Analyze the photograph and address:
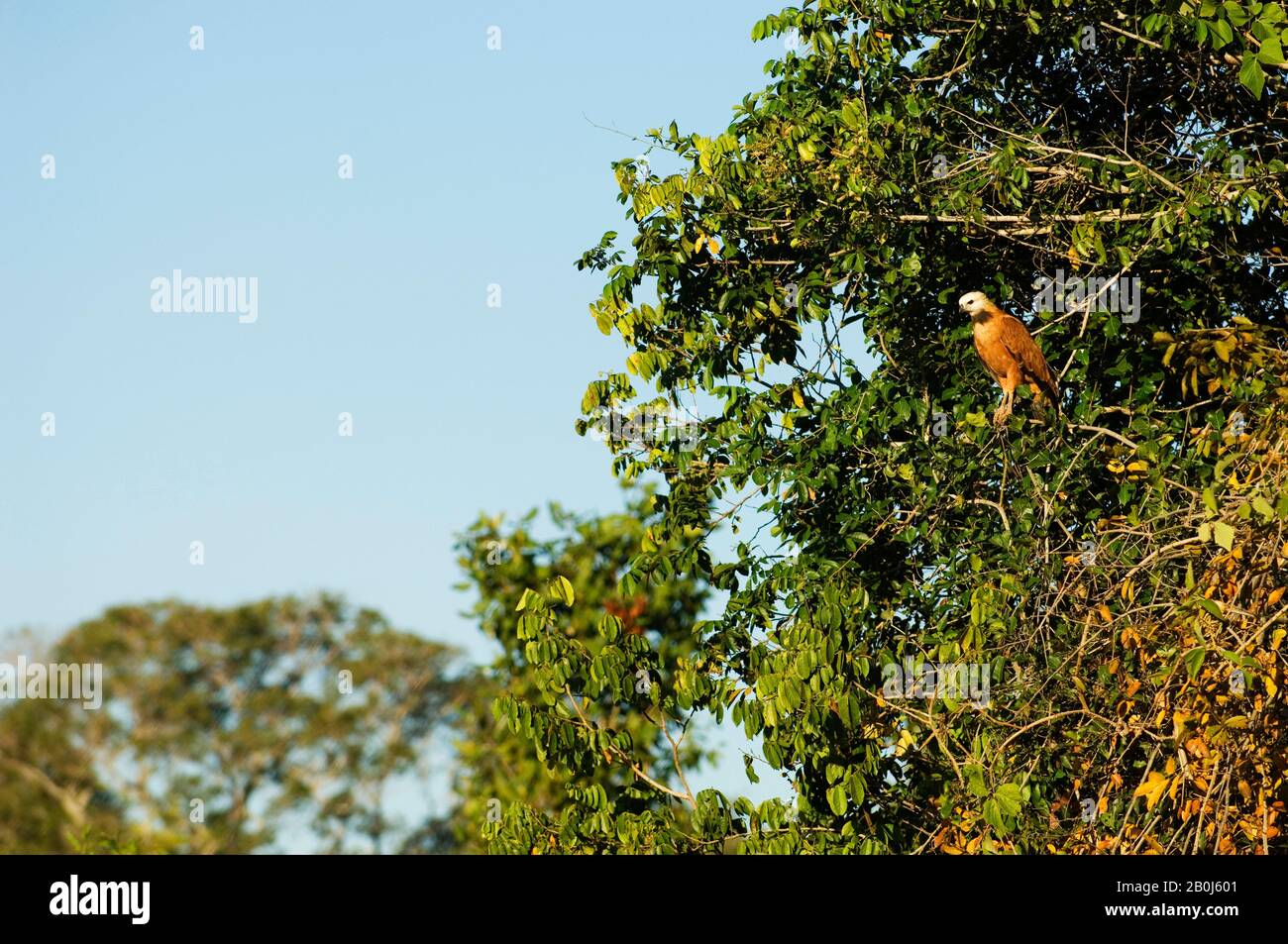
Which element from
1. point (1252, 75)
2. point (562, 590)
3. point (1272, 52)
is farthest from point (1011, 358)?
point (562, 590)

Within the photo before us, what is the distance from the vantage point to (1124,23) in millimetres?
7895

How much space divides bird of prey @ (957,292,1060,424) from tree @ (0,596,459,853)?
21.8 meters

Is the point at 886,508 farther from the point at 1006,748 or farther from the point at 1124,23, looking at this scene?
the point at 1124,23

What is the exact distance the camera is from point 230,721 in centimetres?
3359

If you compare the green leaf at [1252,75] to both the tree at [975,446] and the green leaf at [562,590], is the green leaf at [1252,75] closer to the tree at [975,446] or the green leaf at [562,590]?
the tree at [975,446]

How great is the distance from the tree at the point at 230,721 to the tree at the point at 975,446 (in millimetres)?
21013

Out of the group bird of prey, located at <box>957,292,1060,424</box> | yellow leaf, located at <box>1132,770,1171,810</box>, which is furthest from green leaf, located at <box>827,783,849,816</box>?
bird of prey, located at <box>957,292,1060,424</box>

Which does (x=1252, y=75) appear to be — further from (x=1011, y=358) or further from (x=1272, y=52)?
(x=1011, y=358)

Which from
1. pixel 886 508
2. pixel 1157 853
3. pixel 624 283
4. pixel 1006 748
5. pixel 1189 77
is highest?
pixel 1189 77

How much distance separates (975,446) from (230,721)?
28798 mm
